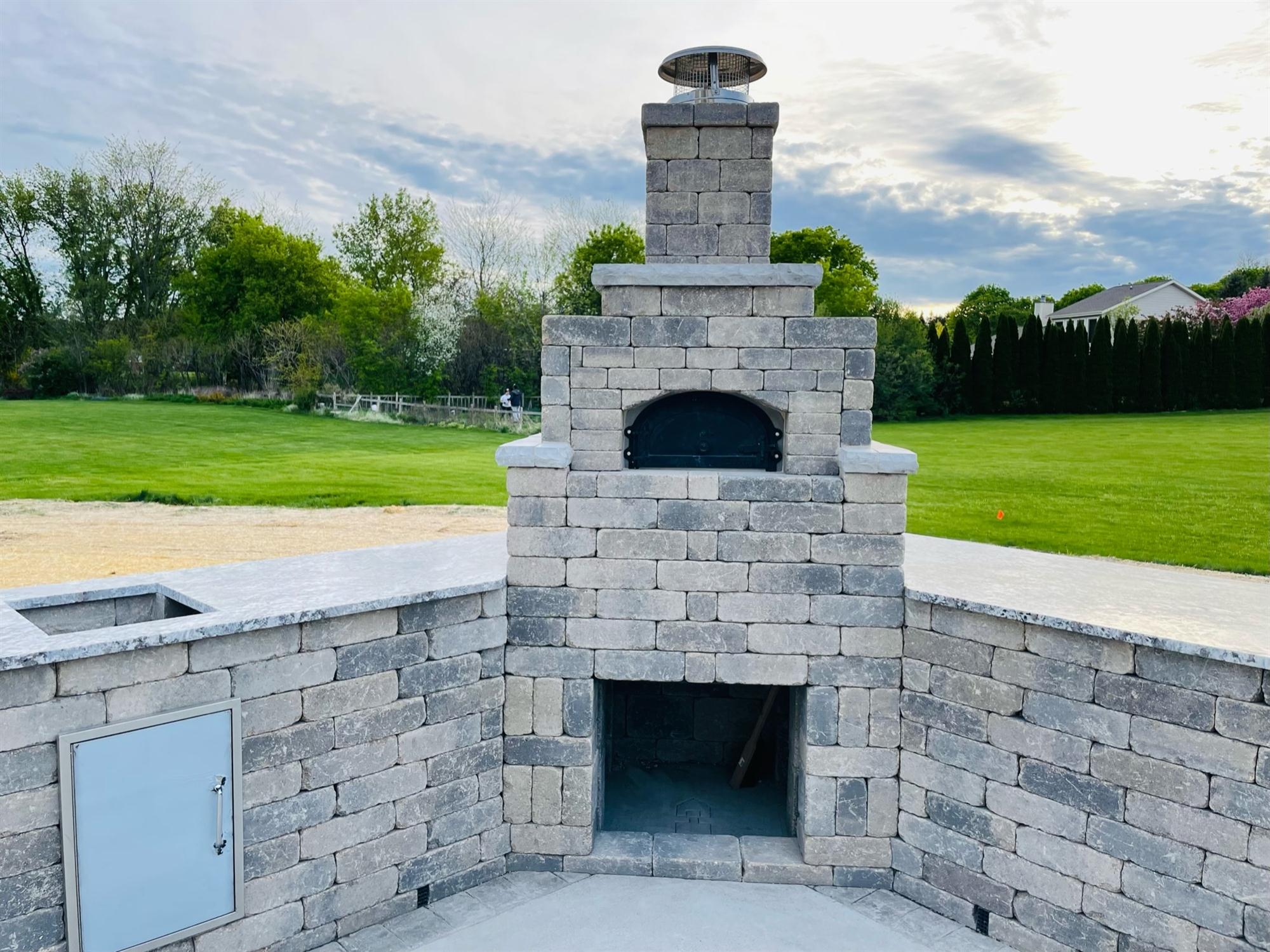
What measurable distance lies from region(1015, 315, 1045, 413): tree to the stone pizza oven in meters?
26.9

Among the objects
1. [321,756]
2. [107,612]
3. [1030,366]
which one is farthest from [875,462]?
[1030,366]

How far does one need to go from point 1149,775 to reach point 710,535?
8.92 ft

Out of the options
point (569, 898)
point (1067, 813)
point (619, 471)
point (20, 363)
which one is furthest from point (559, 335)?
point (20, 363)

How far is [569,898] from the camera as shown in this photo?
5176mm

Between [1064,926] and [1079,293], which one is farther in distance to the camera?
[1079,293]

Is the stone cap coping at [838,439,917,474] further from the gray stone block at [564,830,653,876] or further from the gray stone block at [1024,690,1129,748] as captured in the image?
the gray stone block at [564,830,653,876]

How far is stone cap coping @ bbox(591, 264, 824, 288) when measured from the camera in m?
5.22

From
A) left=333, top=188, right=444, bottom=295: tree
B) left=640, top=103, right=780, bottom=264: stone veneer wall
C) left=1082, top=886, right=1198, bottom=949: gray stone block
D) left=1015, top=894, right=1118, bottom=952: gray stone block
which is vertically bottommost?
left=1015, top=894, right=1118, bottom=952: gray stone block

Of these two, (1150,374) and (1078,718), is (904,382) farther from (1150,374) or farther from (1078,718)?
(1078,718)

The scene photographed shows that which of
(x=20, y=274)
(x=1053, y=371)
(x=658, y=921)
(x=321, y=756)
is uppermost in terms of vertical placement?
(x=20, y=274)

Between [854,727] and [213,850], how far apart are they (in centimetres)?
381

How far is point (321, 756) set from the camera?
15.1 ft

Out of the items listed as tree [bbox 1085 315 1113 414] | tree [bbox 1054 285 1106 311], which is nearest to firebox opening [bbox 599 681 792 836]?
tree [bbox 1085 315 1113 414]

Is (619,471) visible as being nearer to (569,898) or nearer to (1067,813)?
(569,898)
